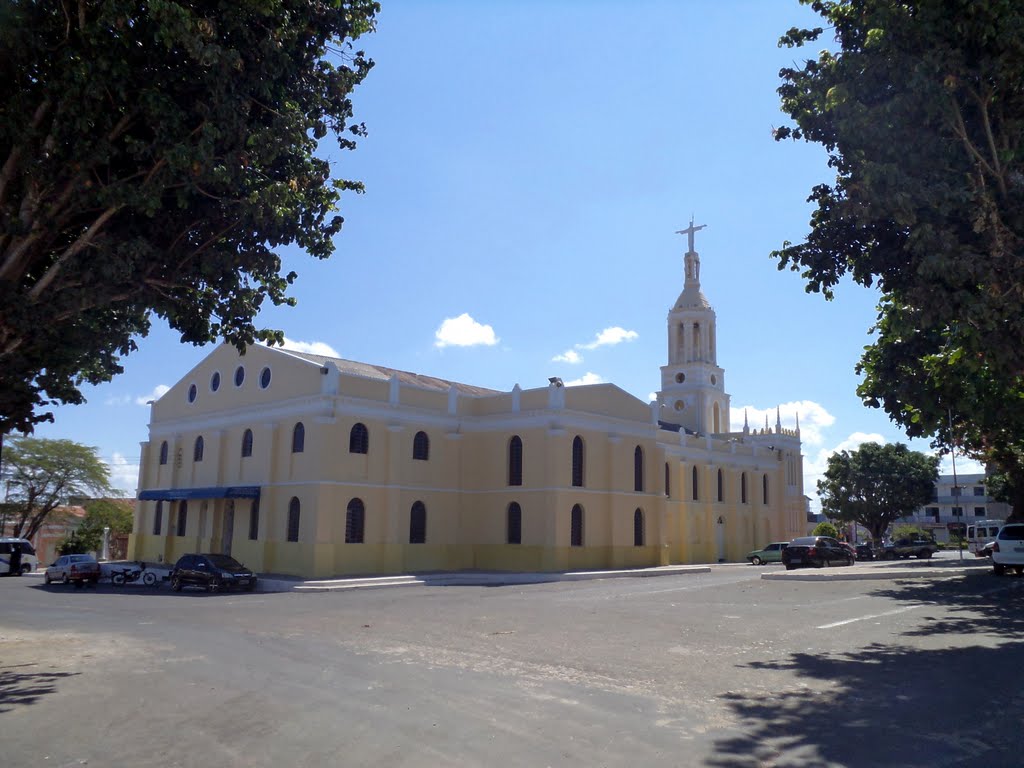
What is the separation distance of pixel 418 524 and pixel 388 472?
9.59 ft

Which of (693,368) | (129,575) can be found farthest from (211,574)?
(693,368)

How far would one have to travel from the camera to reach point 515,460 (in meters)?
35.0

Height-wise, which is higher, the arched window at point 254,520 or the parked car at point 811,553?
the arched window at point 254,520

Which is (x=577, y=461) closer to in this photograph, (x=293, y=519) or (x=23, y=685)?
(x=293, y=519)

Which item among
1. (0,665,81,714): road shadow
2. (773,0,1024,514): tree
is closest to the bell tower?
(773,0,1024,514): tree

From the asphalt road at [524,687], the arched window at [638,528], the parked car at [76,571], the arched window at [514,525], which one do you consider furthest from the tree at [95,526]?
the asphalt road at [524,687]

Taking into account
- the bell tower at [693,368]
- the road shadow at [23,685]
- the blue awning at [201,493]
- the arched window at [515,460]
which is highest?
the bell tower at [693,368]

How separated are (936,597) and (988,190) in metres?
11.2

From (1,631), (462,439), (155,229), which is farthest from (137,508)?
(155,229)

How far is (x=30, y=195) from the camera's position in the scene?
10672 mm

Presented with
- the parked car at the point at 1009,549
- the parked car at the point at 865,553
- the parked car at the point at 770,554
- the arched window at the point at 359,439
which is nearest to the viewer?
the parked car at the point at 1009,549

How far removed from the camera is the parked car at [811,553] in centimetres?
3353

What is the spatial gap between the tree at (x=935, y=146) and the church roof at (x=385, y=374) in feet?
73.0

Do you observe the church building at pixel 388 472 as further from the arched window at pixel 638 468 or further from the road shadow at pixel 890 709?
the road shadow at pixel 890 709
